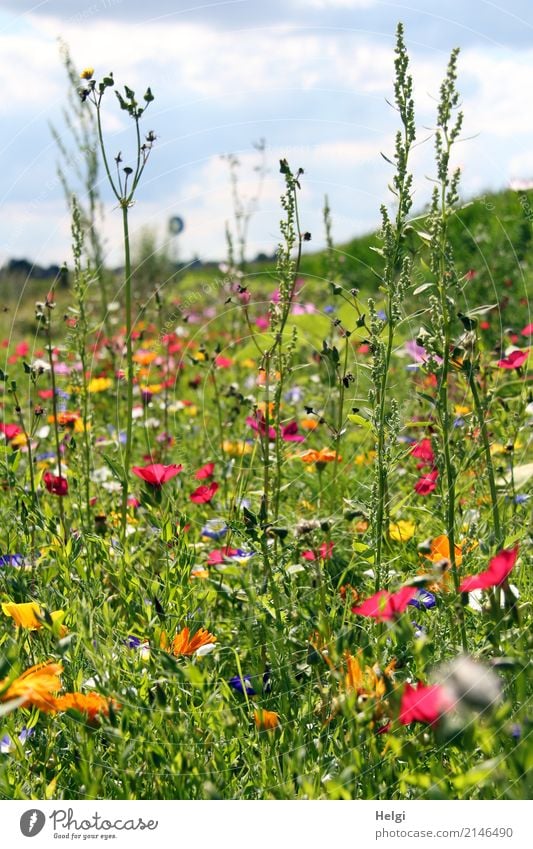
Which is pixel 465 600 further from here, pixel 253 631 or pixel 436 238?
pixel 436 238

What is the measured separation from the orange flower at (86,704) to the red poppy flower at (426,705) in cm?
40

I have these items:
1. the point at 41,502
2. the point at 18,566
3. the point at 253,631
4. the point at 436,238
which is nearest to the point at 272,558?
the point at 253,631

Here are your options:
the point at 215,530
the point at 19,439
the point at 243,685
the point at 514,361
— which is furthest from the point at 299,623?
the point at 19,439

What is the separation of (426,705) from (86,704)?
459 millimetres

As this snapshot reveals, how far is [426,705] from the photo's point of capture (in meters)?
1.12

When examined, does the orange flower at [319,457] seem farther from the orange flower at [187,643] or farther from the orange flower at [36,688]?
the orange flower at [36,688]

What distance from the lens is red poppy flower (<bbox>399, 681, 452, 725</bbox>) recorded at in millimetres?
1122

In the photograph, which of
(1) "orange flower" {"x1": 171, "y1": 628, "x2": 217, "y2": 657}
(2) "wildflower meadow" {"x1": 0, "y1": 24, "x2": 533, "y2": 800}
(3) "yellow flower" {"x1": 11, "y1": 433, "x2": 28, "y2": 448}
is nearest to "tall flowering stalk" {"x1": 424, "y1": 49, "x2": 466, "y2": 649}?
(2) "wildflower meadow" {"x1": 0, "y1": 24, "x2": 533, "y2": 800}

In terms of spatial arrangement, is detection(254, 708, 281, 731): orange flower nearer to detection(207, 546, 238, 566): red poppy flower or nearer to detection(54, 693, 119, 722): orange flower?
detection(54, 693, 119, 722): orange flower

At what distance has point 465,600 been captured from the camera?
4.65 ft

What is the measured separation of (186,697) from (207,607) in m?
0.26

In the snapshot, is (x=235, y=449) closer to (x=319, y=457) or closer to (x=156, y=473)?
(x=319, y=457)

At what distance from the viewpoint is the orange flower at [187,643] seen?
1.44m

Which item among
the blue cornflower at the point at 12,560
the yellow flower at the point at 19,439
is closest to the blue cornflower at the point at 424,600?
the blue cornflower at the point at 12,560
